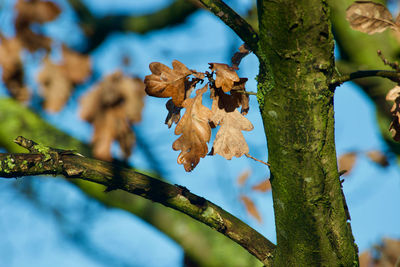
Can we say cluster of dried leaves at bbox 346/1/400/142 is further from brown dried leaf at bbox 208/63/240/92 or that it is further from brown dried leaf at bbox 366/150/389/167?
brown dried leaf at bbox 366/150/389/167

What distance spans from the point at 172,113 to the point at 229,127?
0.16m

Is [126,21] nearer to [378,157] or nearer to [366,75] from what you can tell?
[378,157]

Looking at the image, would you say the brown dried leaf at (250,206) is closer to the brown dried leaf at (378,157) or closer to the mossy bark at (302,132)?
the brown dried leaf at (378,157)

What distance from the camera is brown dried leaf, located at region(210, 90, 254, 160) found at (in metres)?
0.96

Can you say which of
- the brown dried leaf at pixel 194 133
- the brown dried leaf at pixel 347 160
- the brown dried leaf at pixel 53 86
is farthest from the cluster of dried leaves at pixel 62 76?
the brown dried leaf at pixel 194 133

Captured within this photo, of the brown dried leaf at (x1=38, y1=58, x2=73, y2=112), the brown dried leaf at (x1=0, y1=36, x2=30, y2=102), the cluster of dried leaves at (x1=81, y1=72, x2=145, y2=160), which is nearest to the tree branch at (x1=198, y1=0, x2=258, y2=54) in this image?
the cluster of dried leaves at (x1=81, y1=72, x2=145, y2=160)

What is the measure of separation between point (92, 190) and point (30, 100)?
132 cm

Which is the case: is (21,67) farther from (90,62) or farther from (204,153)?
(204,153)

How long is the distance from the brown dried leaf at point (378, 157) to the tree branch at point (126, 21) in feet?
6.36

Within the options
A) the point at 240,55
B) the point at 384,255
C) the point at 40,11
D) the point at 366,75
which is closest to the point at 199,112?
the point at 240,55

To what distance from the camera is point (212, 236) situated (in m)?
2.70

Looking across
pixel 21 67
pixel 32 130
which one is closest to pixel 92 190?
pixel 32 130

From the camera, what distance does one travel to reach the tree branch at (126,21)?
3.40m

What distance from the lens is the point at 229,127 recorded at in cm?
96
